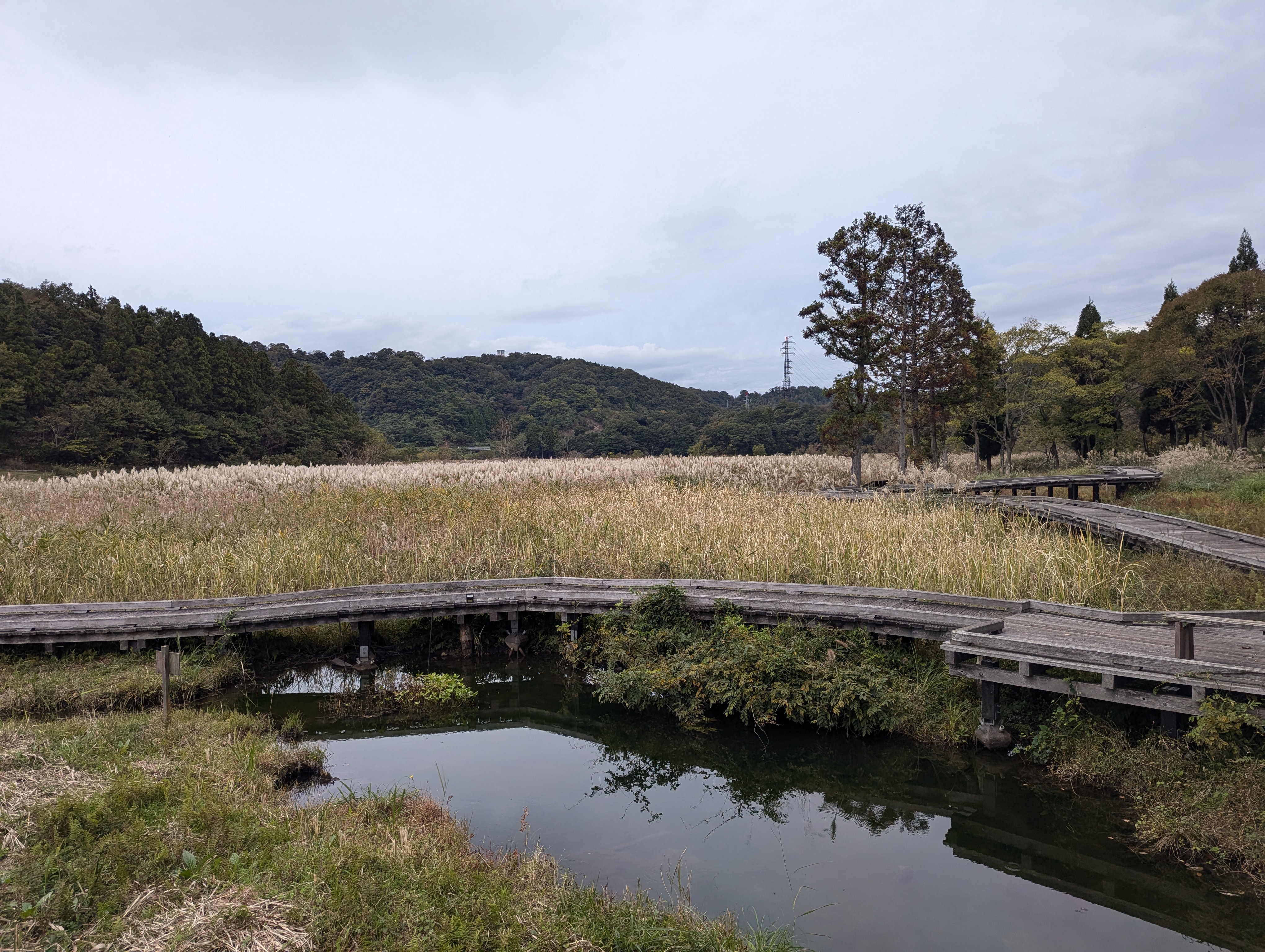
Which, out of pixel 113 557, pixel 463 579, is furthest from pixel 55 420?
pixel 463 579

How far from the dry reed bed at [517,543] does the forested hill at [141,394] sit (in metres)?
24.4

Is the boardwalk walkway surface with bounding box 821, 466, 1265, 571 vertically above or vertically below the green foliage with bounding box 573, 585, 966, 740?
above

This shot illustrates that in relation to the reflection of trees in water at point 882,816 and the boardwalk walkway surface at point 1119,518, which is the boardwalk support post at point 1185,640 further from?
the boardwalk walkway surface at point 1119,518

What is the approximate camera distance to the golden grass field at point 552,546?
26.2ft

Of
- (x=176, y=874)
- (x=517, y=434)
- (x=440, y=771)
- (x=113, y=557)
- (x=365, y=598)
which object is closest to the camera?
(x=176, y=874)

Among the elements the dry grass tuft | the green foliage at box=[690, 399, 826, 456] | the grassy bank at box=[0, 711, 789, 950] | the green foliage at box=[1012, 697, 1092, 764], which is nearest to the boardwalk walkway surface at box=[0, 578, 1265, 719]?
the green foliage at box=[1012, 697, 1092, 764]

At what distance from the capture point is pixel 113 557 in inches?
357

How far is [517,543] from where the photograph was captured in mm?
10398

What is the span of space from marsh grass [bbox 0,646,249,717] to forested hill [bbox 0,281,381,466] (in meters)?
29.3

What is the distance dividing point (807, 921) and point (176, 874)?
310cm

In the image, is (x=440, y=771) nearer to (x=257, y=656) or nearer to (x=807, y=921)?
(x=807, y=921)

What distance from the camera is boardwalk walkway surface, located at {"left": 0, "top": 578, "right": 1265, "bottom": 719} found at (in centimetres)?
493

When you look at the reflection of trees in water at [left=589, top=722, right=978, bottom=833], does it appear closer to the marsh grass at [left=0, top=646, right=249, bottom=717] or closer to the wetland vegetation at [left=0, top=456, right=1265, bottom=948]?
the wetland vegetation at [left=0, top=456, right=1265, bottom=948]

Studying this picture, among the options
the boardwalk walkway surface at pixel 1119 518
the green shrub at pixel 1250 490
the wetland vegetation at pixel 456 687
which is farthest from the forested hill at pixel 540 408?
the wetland vegetation at pixel 456 687
